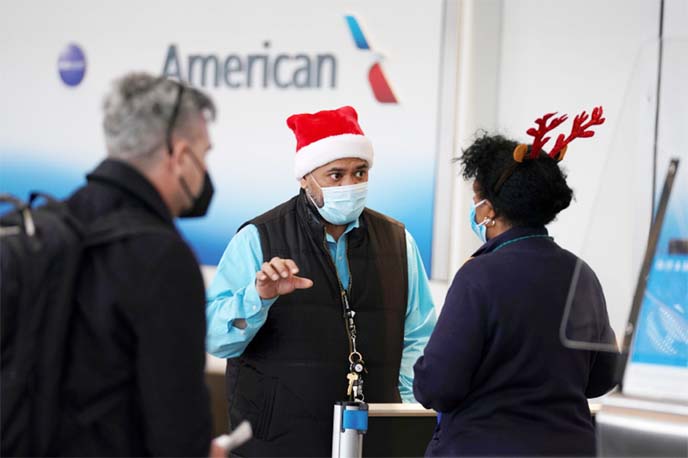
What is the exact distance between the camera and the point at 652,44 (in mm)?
1857

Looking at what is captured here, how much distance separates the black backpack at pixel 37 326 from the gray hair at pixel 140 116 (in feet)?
0.50

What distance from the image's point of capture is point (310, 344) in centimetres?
268

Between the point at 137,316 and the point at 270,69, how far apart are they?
11.3 ft

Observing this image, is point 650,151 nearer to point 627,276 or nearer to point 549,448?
point 627,276

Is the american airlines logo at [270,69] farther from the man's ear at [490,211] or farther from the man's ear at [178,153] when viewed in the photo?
the man's ear at [178,153]

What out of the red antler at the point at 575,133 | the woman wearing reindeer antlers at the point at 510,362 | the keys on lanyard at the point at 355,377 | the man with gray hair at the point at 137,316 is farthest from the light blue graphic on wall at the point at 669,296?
the keys on lanyard at the point at 355,377

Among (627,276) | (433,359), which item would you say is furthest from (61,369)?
(627,276)

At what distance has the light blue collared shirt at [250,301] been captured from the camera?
257 centimetres

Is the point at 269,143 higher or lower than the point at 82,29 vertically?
lower

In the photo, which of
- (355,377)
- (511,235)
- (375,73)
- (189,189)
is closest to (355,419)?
(355,377)

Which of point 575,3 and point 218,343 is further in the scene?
point 575,3

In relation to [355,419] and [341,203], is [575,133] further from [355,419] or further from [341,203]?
[355,419]

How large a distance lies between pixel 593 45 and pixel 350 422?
2.53 m

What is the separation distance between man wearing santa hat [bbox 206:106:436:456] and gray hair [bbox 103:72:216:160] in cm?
89
